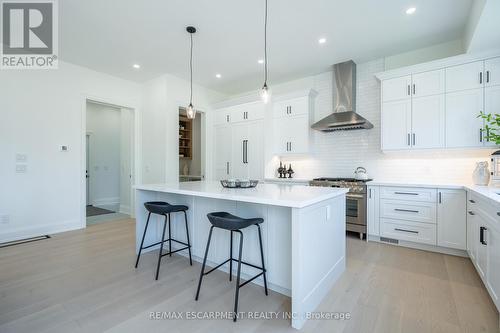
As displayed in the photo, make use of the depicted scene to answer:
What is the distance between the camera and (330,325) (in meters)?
1.72

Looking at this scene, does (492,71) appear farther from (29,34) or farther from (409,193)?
(29,34)

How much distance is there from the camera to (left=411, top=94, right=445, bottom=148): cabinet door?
326cm

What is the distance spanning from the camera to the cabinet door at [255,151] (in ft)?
15.6

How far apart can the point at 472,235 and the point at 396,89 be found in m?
2.17

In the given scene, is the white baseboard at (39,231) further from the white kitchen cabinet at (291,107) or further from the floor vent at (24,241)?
the white kitchen cabinet at (291,107)

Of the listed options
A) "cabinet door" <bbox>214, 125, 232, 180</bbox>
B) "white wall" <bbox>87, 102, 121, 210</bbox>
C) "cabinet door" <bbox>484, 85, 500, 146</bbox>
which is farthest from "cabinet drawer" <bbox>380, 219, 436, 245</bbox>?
"white wall" <bbox>87, 102, 121, 210</bbox>

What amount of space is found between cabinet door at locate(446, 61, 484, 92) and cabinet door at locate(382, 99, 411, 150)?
0.51m

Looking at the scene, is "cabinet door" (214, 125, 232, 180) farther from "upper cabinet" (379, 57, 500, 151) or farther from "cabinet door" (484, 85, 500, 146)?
"cabinet door" (484, 85, 500, 146)

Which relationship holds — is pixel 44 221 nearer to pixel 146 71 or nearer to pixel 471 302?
pixel 146 71

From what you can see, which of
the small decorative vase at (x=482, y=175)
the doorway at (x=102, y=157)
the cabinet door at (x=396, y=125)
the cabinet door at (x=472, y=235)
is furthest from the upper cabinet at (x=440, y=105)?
the doorway at (x=102, y=157)

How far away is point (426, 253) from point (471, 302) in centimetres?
124

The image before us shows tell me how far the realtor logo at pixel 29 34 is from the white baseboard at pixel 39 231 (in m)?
2.49

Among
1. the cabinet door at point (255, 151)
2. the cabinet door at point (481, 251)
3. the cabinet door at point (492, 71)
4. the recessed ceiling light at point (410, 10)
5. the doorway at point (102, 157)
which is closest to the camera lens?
the cabinet door at point (481, 251)

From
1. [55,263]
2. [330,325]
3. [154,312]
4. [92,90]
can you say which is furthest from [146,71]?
[330,325]
